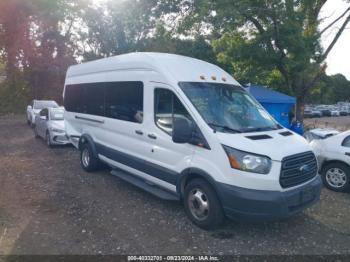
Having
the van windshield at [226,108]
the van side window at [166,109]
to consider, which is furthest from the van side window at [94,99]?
the van windshield at [226,108]

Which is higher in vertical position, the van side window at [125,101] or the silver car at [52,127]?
the van side window at [125,101]

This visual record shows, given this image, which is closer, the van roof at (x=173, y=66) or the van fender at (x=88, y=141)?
the van roof at (x=173, y=66)

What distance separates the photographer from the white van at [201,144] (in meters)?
4.11

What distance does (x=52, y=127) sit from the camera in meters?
11.0

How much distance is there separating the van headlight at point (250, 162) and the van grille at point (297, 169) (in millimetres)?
256

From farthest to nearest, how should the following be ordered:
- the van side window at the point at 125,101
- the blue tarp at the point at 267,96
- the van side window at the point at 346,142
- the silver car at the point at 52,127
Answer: the blue tarp at the point at 267,96 → the silver car at the point at 52,127 → the van side window at the point at 346,142 → the van side window at the point at 125,101

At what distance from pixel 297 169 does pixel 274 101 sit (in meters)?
7.71

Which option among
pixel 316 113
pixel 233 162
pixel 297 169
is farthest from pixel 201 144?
pixel 316 113

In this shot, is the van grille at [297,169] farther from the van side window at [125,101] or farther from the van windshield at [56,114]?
the van windshield at [56,114]

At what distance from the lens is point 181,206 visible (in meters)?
5.62

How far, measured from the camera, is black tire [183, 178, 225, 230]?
14.5 ft

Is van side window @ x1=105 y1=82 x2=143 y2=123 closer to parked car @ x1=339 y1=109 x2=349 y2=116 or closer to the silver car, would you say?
the silver car

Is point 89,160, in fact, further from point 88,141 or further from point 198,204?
point 198,204

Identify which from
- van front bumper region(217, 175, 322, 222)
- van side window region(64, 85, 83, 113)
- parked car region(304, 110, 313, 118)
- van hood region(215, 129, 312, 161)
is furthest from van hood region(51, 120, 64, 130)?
parked car region(304, 110, 313, 118)
